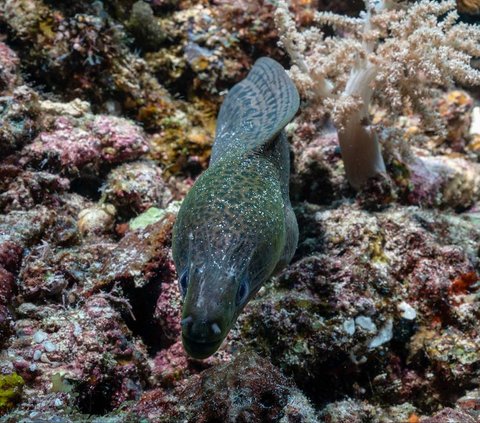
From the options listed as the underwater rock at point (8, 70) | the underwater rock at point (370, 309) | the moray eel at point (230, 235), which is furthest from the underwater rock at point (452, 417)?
the underwater rock at point (8, 70)

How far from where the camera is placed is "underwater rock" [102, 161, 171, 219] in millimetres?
4512

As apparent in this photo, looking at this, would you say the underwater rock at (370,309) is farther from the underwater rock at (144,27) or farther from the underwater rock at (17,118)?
the underwater rock at (144,27)

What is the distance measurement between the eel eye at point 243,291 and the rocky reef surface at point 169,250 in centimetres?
51

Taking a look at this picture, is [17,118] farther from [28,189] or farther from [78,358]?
[78,358]

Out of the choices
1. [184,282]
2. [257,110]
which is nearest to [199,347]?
[184,282]

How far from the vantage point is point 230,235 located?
232 cm

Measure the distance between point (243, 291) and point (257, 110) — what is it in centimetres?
240

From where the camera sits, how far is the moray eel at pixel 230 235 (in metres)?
2.06

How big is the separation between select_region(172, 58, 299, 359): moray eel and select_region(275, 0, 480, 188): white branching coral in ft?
3.18

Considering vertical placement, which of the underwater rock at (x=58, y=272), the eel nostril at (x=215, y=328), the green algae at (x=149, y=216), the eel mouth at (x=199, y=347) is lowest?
the green algae at (x=149, y=216)

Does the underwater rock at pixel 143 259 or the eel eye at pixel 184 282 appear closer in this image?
the eel eye at pixel 184 282

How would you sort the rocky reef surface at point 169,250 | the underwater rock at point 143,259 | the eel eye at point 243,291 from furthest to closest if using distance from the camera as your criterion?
1. the underwater rock at point 143,259
2. the rocky reef surface at point 169,250
3. the eel eye at point 243,291

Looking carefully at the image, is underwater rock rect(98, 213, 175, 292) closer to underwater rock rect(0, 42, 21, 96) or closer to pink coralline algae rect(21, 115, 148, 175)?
pink coralline algae rect(21, 115, 148, 175)

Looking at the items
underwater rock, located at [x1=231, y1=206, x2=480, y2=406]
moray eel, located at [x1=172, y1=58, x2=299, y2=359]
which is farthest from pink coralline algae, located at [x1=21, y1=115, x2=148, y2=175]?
underwater rock, located at [x1=231, y1=206, x2=480, y2=406]
